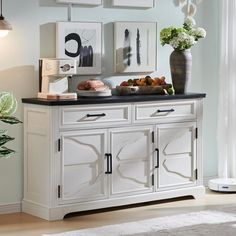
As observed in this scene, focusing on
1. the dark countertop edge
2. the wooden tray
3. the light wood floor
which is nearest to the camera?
the light wood floor

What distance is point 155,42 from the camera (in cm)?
623

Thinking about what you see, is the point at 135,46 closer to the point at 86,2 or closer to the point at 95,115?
the point at 86,2

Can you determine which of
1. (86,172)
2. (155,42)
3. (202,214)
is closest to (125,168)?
(86,172)

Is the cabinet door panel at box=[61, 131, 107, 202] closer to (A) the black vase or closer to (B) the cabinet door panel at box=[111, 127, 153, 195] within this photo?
(B) the cabinet door panel at box=[111, 127, 153, 195]

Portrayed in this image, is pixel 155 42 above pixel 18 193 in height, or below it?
above

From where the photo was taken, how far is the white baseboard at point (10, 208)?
544 centimetres

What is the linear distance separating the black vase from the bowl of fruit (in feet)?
0.24

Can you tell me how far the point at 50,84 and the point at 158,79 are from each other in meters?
1.07

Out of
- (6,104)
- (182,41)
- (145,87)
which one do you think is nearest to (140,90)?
(145,87)

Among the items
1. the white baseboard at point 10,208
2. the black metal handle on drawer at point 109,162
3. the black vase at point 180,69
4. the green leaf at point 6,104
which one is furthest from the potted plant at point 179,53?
the green leaf at point 6,104

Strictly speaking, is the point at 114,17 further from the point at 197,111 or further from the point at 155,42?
the point at 197,111

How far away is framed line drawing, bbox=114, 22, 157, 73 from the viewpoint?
19.6 ft

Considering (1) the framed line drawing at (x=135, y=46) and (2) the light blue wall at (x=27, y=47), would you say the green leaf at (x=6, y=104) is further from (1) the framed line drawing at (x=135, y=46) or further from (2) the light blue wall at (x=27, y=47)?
(1) the framed line drawing at (x=135, y=46)

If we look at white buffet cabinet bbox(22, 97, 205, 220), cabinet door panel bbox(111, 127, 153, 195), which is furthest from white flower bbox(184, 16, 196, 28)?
cabinet door panel bbox(111, 127, 153, 195)
